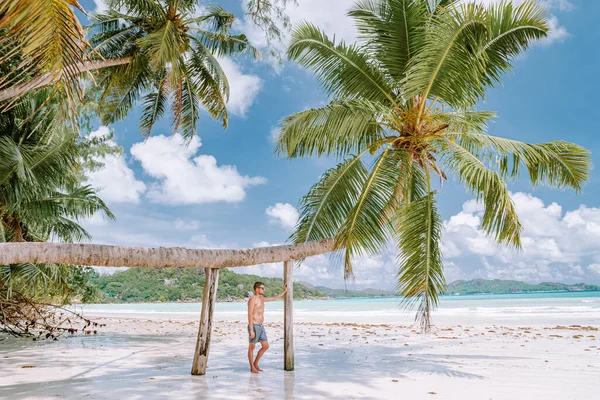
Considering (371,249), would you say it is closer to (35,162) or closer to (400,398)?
(400,398)

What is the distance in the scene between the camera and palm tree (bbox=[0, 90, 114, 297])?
1136 centimetres

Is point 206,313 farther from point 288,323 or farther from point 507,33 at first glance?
point 507,33

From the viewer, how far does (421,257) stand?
23.8 feet

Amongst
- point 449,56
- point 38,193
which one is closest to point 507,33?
point 449,56

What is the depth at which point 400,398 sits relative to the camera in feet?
17.8

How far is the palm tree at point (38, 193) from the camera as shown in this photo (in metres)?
11.4

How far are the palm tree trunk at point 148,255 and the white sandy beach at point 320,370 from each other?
152 centimetres

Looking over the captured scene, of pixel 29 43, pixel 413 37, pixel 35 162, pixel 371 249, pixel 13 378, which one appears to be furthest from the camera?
pixel 35 162

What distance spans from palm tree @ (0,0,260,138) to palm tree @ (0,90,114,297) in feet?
6.96

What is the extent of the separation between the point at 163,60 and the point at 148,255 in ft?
21.8

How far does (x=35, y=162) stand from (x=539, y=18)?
10.9 metres

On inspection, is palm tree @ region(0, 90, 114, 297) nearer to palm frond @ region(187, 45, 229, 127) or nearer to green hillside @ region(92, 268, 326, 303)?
palm frond @ region(187, 45, 229, 127)

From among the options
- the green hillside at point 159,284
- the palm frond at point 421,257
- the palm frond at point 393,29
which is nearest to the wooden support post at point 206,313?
the palm frond at point 421,257

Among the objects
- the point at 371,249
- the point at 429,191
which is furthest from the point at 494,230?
the point at 371,249
